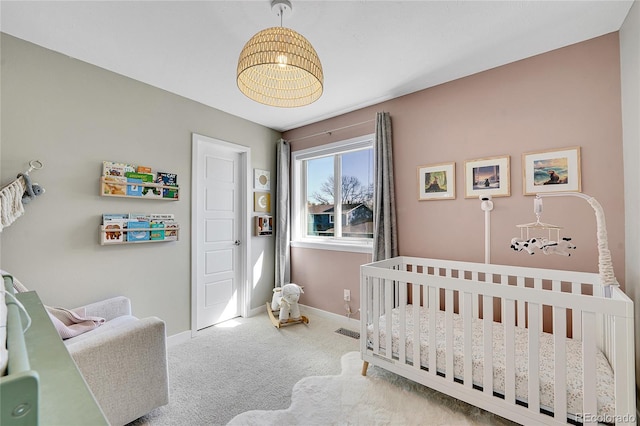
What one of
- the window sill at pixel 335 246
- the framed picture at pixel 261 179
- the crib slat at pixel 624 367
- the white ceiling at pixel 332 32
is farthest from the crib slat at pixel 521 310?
the framed picture at pixel 261 179

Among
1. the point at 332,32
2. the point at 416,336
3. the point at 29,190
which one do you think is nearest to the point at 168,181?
the point at 29,190

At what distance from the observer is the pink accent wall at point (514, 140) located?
6.09 feet

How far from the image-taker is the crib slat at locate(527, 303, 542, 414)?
1401 millimetres

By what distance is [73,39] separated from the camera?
1917 mm

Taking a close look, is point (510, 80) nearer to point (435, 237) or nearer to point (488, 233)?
point (488, 233)

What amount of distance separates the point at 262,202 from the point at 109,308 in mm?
1958

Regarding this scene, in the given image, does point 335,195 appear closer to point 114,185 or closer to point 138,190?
point 138,190

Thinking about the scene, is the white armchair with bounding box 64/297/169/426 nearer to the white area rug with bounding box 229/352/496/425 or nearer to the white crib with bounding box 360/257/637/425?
the white area rug with bounding box 229/352/496/425

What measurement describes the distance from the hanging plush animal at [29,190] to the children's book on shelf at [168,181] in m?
0.81

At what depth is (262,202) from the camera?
364cm

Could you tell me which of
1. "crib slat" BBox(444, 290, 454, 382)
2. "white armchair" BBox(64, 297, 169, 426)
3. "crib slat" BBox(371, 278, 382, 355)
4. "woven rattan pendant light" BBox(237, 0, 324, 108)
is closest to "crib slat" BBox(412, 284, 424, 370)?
"crib slat" BBox(444, 290, 454, 382)

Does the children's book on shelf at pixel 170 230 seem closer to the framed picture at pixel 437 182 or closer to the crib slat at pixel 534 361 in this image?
the framed picture at pixel 437 182

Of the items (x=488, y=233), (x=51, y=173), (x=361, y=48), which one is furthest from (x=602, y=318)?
(x=51, y=173)

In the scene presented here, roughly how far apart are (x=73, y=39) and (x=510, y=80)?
10.8 feet
